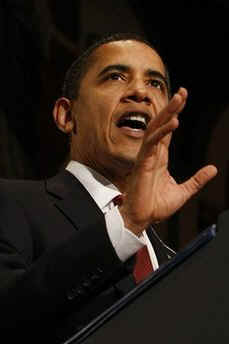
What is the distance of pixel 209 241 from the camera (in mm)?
562

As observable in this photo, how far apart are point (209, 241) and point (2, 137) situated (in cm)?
223

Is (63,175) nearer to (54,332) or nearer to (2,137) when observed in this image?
(54,332)

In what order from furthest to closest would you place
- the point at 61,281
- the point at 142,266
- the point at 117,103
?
the point at 117,103
the point at 142,266
the point at 61,281

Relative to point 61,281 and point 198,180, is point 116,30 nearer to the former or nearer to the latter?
point 198,180

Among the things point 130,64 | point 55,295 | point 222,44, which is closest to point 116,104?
point 130,64

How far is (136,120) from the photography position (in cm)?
135

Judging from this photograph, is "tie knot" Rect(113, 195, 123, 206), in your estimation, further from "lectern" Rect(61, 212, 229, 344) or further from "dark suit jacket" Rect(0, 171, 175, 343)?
"lectern" Rect(61, 212, 229, 344)

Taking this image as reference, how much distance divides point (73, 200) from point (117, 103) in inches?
10.1

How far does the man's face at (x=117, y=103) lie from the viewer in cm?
135

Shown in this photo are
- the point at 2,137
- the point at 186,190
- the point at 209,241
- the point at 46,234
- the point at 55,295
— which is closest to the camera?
the point at 209,241

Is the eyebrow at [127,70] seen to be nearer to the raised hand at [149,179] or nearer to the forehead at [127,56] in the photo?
the forehead at [127,56]

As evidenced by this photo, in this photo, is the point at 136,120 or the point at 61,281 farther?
the point at 136,120

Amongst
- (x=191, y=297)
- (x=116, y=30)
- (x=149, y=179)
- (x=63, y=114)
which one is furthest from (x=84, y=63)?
(x=116, y=30)

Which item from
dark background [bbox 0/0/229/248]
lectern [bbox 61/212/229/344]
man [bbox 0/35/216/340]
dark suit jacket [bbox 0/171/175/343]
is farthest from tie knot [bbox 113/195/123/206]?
dark background [bbox 0/0/229/248]
